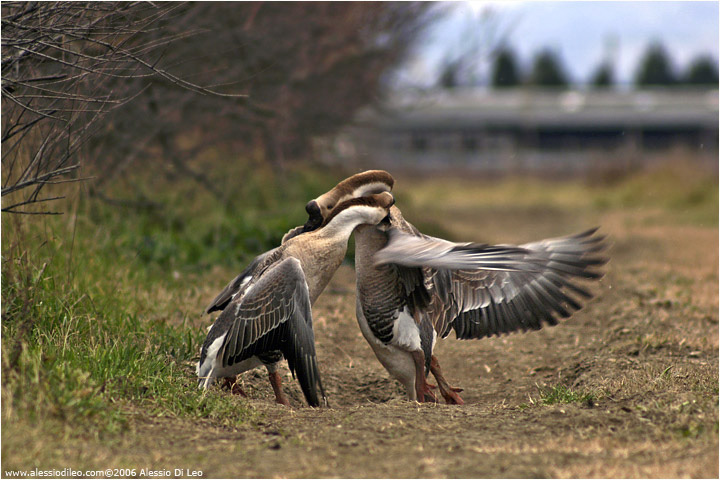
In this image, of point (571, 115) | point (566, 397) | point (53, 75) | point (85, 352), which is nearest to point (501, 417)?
point (566, 397)

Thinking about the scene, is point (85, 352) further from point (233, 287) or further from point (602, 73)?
point (602, 73)

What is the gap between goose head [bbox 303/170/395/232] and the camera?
5012 mm

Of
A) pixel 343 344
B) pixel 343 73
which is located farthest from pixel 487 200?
pixel 343 344

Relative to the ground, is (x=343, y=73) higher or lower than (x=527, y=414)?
higher

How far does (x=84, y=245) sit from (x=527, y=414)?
12.0 feet

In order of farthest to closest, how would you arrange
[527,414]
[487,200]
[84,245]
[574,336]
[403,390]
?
[487,200]
[574,336]
[84,245]
[403,390]
[527,414]

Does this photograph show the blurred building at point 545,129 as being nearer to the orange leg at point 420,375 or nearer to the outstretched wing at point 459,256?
the orange leg at point 420,375

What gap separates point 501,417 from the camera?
4188 mm

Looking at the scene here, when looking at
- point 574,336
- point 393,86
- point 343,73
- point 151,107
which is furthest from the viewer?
point 393,86

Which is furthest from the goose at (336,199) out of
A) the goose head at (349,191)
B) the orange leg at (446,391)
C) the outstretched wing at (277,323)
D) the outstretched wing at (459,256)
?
the orange leg at (446,391)

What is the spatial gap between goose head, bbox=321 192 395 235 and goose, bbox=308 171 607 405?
0.14 m

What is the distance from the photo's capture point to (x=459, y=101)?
46.3 m

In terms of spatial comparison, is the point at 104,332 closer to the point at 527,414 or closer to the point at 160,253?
the point at 527,414

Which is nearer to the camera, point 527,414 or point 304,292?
point 527,414
